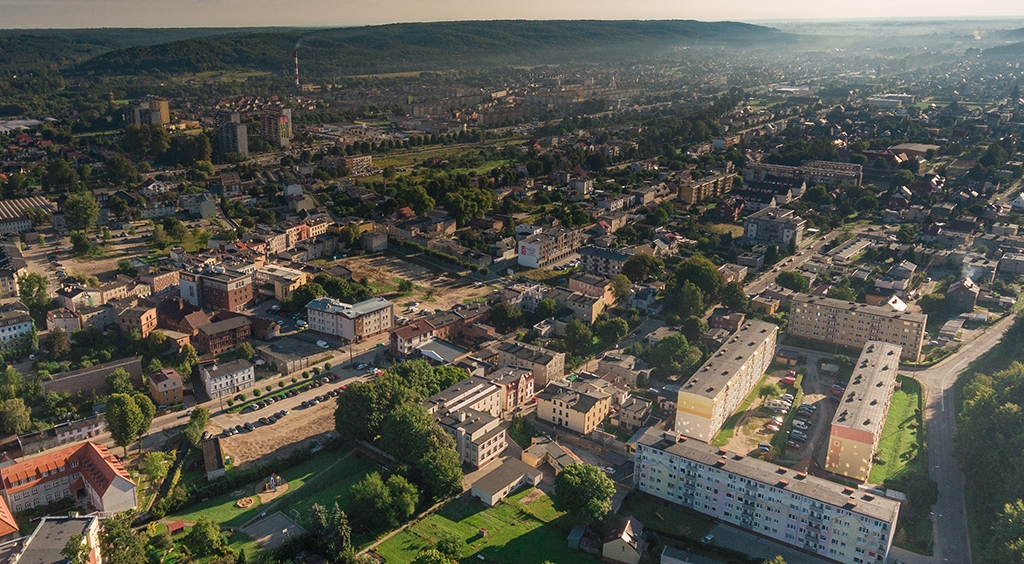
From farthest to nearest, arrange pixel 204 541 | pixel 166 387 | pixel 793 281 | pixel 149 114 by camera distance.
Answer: pixel 149 114, pixel 793 281, pixel 166 387, pixel 204 541

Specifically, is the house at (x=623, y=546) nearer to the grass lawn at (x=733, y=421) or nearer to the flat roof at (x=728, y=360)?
the flat roof at (x=728, y=360)

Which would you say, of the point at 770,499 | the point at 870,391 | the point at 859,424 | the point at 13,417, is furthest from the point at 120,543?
the point at 870,391

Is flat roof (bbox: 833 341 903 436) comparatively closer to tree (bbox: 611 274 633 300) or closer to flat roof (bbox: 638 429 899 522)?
flat roof (bbox: 638 429 899 522)

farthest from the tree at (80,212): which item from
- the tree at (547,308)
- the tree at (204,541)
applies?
the tree at (204,541)

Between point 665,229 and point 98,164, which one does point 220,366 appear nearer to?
point 665,229

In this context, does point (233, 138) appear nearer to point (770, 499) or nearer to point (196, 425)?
point (196, 425)

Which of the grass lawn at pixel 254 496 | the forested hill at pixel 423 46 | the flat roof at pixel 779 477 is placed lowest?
the grass lawn at pixel 254 496

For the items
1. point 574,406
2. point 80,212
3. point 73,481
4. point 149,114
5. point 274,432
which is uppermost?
point 149,114
